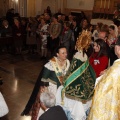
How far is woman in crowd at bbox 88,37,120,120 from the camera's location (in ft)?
8.63

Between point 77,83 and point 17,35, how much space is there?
236 inches

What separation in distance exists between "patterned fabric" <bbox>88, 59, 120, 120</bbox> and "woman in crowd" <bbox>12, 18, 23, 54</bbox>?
7.03 meters

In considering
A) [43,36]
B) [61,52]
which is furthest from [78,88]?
[43,36]

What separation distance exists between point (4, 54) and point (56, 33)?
2.31 metres

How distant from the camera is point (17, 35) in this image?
934 cm

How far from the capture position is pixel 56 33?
8617 millimetres

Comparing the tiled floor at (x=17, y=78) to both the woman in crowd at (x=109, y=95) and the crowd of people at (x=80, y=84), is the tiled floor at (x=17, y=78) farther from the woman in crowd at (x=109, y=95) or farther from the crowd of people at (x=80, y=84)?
the woman in crowd at (x=109, y=95)

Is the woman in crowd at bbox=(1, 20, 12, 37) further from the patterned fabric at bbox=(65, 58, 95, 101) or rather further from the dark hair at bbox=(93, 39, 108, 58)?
the patterned fabric at bbox=(65, 58, 95, 101)

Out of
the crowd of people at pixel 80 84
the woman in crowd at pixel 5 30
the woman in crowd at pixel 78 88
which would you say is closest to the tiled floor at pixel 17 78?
the crowd of people at pixel 80 84

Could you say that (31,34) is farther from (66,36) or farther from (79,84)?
(79,84)

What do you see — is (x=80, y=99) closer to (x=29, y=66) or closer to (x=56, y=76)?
(x=56, y=76)

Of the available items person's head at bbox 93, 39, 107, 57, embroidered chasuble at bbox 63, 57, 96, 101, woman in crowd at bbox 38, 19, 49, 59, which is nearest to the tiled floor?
woman in crowd at bbox 38, 19, 49, 59

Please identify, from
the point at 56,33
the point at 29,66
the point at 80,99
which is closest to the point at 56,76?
the point at 80,99

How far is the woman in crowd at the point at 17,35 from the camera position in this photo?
9.32m
